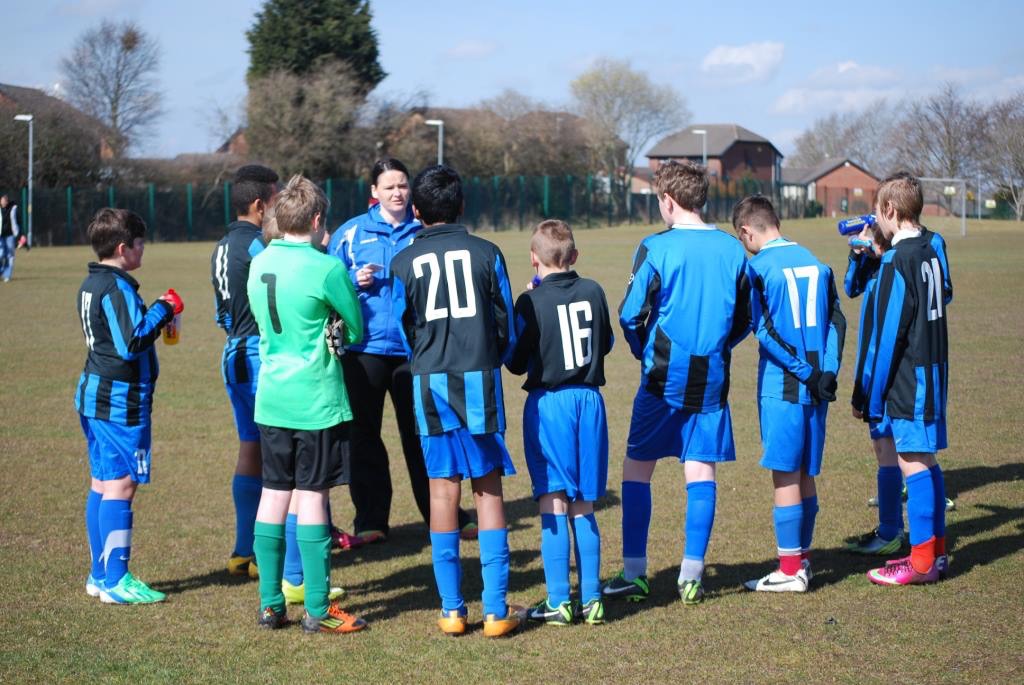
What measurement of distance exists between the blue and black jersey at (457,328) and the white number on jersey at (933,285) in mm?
2286

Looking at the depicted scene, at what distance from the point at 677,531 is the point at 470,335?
2.55 m

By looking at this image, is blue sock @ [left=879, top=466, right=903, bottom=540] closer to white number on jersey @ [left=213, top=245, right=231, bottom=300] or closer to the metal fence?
white number on jersey @ [left=213, top=245, right=231, bottom=300]

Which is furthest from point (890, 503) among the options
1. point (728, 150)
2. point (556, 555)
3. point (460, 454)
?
point (728, 150)

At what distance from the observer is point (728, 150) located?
97812mm

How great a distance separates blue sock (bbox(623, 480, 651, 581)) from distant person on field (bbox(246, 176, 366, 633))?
1382 millimetres

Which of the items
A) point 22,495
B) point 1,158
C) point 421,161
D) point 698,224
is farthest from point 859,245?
point 421,161

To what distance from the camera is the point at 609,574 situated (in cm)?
580

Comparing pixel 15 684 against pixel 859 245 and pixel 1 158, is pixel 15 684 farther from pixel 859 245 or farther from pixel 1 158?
pixel 1 158

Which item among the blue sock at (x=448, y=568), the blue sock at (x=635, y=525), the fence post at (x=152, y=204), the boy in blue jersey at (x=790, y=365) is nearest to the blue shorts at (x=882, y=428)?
the boy in blue jersey at (x=790, y=365)

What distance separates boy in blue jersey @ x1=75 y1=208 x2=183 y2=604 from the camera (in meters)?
5.30

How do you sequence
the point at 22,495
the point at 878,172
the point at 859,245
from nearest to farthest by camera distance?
the point at 859,245 < the point at 22,495 < the point at 878,172

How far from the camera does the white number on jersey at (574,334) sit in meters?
4.92

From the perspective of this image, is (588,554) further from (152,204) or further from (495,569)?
(152,204)

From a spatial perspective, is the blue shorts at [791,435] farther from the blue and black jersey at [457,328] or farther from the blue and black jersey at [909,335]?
the blue and black jersey at [457,328]
